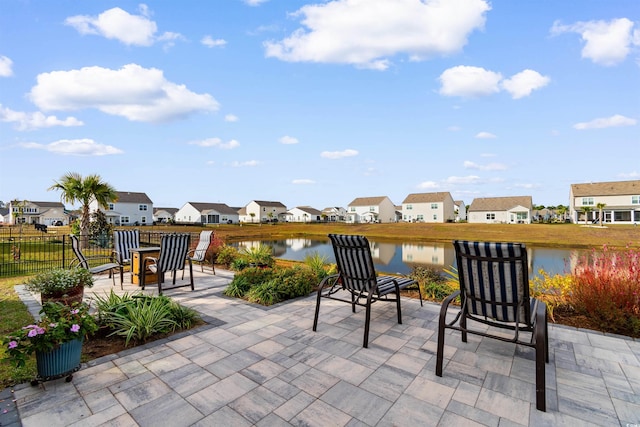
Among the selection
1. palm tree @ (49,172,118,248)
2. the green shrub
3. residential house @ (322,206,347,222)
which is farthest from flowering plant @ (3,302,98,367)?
residential house @ (322,206,347,222)

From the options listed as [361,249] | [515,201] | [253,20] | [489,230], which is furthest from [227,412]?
[515,201]

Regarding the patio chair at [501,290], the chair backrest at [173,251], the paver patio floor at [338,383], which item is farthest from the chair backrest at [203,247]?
the patio chair at [501,290]

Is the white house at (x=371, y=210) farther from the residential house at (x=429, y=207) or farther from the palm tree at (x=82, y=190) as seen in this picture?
the palm tree at (x=82, y=190)

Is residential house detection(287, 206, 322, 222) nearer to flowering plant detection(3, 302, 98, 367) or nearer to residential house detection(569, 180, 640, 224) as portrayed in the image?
residential house detection(569, 180, 640, 224)

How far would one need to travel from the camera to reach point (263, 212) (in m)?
73.3

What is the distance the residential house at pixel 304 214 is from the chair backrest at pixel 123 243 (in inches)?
2660

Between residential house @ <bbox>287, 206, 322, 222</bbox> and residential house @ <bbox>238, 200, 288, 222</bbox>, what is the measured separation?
6.04ft

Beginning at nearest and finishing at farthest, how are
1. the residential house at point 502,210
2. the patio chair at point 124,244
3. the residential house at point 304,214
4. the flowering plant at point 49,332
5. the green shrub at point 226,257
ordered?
the flowering plant at point 49,332, the patio chair at point 124,244, the green shrub at point 226,257, the residential house at point 502,210, the residential house at point 304,214

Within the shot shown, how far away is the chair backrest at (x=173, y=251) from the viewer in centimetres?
552

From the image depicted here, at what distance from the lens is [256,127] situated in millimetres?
16922

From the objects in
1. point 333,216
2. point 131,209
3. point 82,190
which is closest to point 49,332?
point 82,190

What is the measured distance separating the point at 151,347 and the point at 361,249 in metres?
2.69

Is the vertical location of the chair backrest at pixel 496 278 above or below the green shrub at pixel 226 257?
above

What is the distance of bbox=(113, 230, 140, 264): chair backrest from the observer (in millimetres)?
7092
